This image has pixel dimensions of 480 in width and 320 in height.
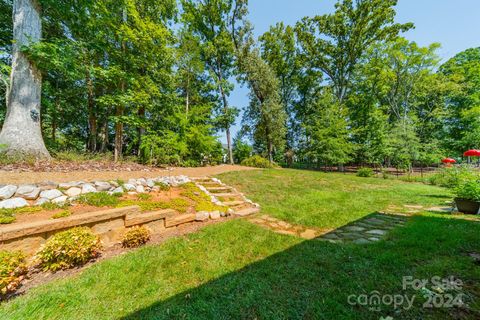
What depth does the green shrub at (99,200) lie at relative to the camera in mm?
3055

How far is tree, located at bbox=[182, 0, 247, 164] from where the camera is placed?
13.8 meters

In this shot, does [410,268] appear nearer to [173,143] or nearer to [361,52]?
[173,143]

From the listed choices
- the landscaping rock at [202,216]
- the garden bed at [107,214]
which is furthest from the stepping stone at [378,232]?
the landscaping rock at [202,216]

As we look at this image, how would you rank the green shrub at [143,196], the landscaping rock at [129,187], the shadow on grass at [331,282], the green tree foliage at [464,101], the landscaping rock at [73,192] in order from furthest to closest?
the green tree foliage at [464,101]
the landscaping rock at [129,187]
the green shrub at [143,196]
the landscaping rock at [73,192]
the shadow on grass at [331,282]

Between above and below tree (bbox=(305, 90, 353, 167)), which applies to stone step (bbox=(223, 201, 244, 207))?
below

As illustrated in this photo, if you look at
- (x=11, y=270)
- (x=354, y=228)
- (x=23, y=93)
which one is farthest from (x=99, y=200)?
(x=354, y=228)

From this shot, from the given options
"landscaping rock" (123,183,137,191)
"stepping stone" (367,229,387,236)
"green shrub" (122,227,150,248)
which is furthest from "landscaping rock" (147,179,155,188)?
"stepping stone" (367,229,387,236)

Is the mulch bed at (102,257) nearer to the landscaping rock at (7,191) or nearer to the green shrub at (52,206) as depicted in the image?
the green shrub at (52,206)

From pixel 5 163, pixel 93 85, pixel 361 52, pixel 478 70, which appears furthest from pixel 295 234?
pixel 478 70

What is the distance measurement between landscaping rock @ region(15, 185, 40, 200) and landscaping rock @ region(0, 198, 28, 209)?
0.12 meters

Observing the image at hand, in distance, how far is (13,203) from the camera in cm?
258

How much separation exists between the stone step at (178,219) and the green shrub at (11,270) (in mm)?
1677

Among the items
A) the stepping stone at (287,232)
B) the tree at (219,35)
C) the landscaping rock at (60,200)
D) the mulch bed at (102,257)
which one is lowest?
the mulch bed at (102,257)

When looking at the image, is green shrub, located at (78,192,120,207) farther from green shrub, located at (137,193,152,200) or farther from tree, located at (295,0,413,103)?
tree, located at (295,0,413,103)
